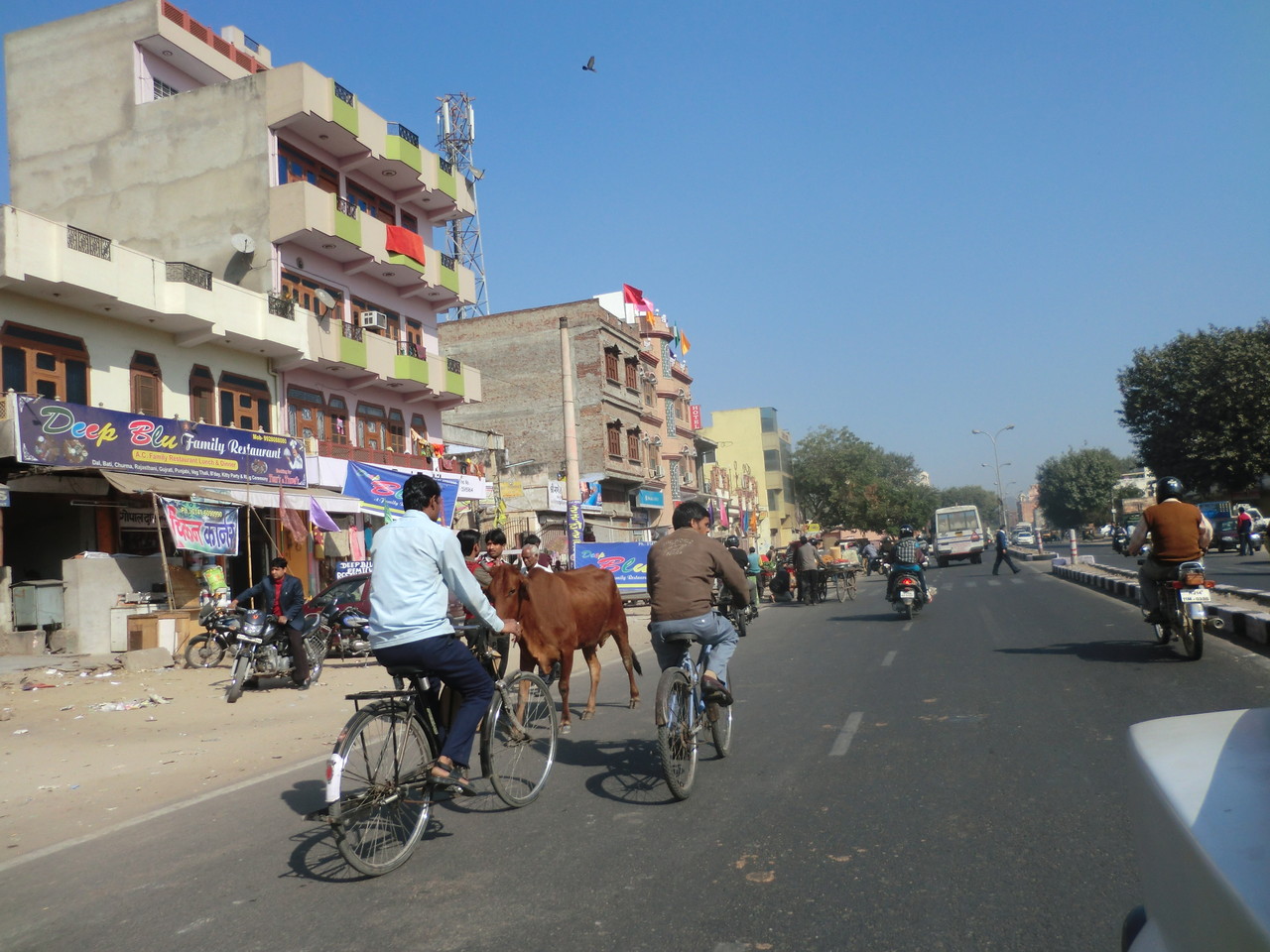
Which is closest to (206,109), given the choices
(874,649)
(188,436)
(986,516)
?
(188,436)

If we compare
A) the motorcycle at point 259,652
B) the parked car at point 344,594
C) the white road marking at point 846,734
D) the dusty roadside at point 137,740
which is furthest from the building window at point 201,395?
the white road marking at point 846,734

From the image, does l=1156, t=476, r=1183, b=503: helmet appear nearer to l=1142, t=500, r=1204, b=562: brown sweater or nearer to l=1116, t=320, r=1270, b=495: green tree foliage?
l=1142, t=500, r=1204, b=562: brown sweater

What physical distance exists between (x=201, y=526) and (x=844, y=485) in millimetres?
74191

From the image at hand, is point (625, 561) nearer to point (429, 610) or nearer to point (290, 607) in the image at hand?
point (290, 607)

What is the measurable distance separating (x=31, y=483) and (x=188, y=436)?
3.47 meters

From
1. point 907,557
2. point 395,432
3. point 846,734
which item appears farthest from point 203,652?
point 395,432

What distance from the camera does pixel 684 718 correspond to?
21.2 ft

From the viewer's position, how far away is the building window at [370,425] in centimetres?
2933

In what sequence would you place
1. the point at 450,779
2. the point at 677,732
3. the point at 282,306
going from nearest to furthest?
1. the point at 450,779
2. the point at 677,732
3. the point at 282,306

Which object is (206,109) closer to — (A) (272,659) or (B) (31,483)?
(B) (31,483)

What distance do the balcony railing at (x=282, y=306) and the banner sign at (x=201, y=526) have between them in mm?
→ 7286

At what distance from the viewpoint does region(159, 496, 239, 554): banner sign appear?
18.0 metres

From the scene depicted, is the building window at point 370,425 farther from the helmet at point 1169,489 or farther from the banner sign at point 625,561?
the helmet at point 1169,489

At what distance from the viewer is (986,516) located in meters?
189
